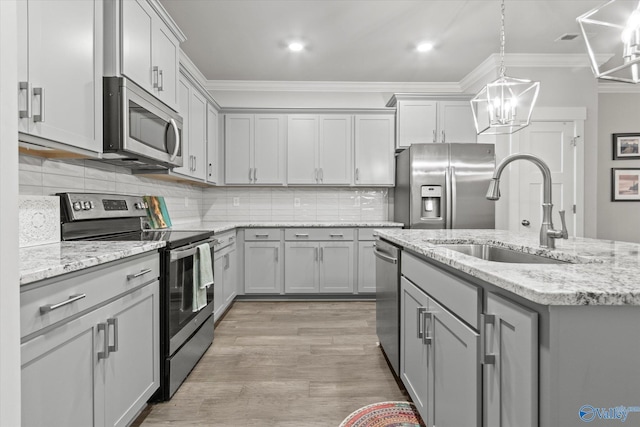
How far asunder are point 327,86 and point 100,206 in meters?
3.38

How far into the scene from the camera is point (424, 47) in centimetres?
379

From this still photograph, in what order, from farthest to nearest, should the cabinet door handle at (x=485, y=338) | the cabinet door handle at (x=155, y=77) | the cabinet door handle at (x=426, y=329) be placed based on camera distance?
the cabinet door handle at (x=155, y=77) → the cabinet door handle at (x=426, y=329) → the cabinet door handle at (x=485, y=338)

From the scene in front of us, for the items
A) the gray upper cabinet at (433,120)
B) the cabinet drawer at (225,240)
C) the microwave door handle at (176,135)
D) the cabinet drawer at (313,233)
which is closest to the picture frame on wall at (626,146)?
the gray upper cabinet at (433,120)

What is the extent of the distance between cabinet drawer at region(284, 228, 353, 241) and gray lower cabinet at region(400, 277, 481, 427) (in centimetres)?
231

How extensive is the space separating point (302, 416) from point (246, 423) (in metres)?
0.29

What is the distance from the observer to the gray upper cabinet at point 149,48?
6.61 ft

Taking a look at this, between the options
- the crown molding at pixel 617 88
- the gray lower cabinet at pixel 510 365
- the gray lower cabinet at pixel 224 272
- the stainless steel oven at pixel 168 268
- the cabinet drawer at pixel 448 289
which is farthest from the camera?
the crown molding at pixel 617 88

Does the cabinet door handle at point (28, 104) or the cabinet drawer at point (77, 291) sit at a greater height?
the cabinet door handle at point (28, 104)

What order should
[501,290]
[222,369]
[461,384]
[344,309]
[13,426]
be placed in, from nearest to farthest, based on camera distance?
[13,426]
[501,290]
[461,384]
[222,369]
[344,309]

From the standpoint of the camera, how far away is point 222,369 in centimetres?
255

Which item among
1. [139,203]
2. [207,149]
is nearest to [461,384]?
[139,203]

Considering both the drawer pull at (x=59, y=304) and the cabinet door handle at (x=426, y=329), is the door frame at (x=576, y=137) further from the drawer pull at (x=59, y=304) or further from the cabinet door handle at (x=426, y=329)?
the drawer pull at (x=59, y=304)

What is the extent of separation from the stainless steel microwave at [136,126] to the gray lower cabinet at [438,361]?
1.72 metres

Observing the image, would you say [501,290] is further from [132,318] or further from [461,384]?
[132,318]
